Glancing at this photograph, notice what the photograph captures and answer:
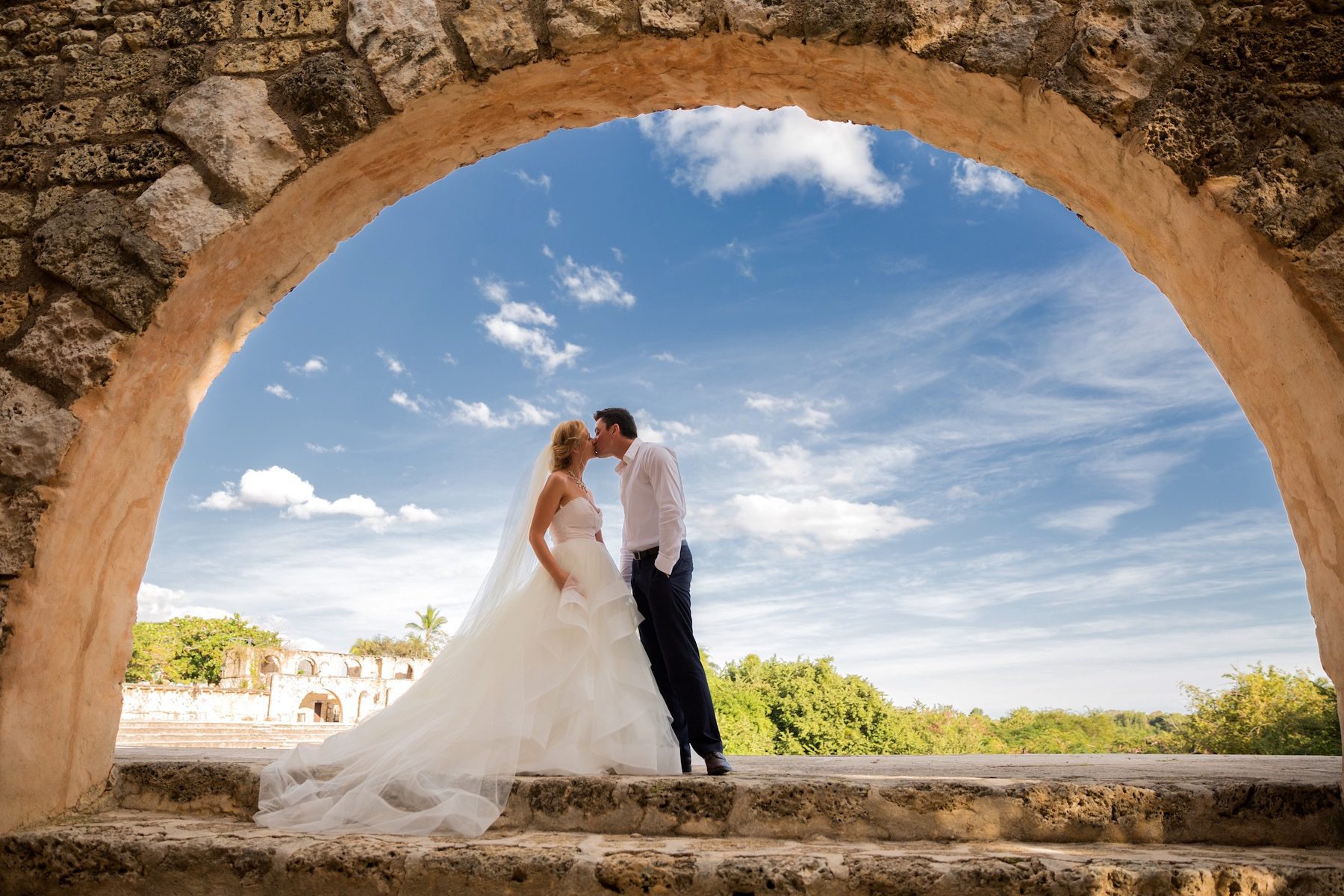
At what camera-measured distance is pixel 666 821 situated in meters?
2.57

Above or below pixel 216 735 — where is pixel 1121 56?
above

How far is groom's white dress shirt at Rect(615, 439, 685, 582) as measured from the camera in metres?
3.60

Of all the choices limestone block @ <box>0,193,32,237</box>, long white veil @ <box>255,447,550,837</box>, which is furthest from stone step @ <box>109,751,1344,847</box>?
limestone block @ <box>0,193,32,237</box>

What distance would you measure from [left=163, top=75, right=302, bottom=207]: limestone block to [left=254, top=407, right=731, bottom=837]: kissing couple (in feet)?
5.85

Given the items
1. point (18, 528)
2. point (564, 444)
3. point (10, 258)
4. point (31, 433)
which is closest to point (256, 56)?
point (10, 258)

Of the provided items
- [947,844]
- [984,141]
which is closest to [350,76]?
[984,141]

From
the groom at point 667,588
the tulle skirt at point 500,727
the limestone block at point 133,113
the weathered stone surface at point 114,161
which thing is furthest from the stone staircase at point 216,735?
the limestone block at point 133,113

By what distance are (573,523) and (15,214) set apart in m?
2.41

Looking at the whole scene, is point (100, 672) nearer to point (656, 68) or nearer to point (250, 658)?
point (656, 68)

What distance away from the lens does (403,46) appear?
107 inches

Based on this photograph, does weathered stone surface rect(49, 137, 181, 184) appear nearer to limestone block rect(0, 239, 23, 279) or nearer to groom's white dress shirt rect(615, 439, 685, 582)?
limestone block rect(0, 239, 23, 279)

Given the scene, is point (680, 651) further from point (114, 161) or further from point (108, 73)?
point (108, 73)

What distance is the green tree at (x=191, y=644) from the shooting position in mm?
34094

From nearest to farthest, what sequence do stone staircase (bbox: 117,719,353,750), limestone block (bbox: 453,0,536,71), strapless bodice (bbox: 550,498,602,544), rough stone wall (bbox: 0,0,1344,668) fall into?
rough stone wall (bbox: 0,0,1344,668) → limestone block (bbox: 453,0,536,71) → strapless bodice (bbox: 550,498,602,544) → stone staircase (bbox: 117,719,353,750)
